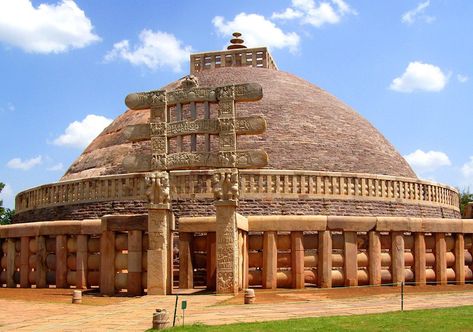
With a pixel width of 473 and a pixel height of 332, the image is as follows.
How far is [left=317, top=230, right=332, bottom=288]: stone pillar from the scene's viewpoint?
43.4 feet

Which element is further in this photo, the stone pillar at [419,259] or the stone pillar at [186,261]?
the stone pillar at [419,259]

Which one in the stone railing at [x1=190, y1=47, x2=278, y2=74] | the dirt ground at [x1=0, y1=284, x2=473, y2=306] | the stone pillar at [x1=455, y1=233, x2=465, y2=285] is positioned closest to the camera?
the dirt ground at [x1=0, y1=284, x2=473, y2=306]

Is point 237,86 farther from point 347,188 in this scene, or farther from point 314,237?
point 347,188

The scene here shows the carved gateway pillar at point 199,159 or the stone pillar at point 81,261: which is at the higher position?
the carved gateway pillar at point 199,159

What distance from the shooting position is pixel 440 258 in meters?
14.2

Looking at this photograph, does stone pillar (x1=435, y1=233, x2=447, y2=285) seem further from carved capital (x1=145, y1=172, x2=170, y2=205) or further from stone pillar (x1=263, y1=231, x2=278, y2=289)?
carved capital (x1=145, y1=172, x2=170, y2=205)

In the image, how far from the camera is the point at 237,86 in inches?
508

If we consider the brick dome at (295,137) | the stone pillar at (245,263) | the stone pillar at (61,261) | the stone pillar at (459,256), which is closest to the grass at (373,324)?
the stone pillar at (245,263)

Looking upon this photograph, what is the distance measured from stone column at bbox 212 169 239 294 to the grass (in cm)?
435

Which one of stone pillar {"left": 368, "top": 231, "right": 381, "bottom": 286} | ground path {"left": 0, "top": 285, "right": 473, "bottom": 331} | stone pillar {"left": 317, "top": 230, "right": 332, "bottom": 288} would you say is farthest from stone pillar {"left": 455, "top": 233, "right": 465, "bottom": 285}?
stone pillar {"left": 317, "top": 230, "right": 332, "bottom": 288}

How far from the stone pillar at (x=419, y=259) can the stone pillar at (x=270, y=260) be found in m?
3.18

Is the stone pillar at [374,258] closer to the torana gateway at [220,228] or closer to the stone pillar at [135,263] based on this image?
the torana gateway at [220,228]

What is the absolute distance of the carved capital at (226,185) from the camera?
12281mm

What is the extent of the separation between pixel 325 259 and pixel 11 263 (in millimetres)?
7896
